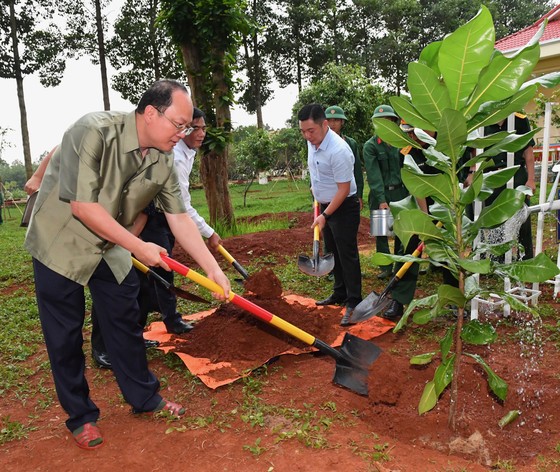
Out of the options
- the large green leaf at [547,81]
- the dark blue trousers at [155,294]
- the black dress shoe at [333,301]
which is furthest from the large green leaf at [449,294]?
the black dress shoe at [333,301]

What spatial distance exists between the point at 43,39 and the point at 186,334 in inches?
848

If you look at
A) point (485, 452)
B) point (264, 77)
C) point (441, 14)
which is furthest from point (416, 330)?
point (441, 14)

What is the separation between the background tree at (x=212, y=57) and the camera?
23.4 ft

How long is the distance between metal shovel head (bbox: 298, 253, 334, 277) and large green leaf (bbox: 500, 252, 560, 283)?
9.18 ft

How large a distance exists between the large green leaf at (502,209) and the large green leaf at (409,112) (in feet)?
1.39

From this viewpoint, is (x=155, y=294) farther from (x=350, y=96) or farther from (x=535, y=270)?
(x=350, y=96)

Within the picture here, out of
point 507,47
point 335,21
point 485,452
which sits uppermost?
point 335,21

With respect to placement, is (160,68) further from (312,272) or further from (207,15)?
(312,272)

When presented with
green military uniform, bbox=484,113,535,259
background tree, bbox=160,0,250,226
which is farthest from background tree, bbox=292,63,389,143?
green military uniform, bbox=484,113,535,259

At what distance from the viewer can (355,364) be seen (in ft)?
10.2

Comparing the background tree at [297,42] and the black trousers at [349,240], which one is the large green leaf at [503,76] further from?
the background tree at [297,42]

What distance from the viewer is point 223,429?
2602 mm

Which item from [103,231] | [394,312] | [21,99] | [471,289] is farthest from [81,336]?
[21,99]

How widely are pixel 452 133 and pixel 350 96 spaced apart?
8.95 meters
